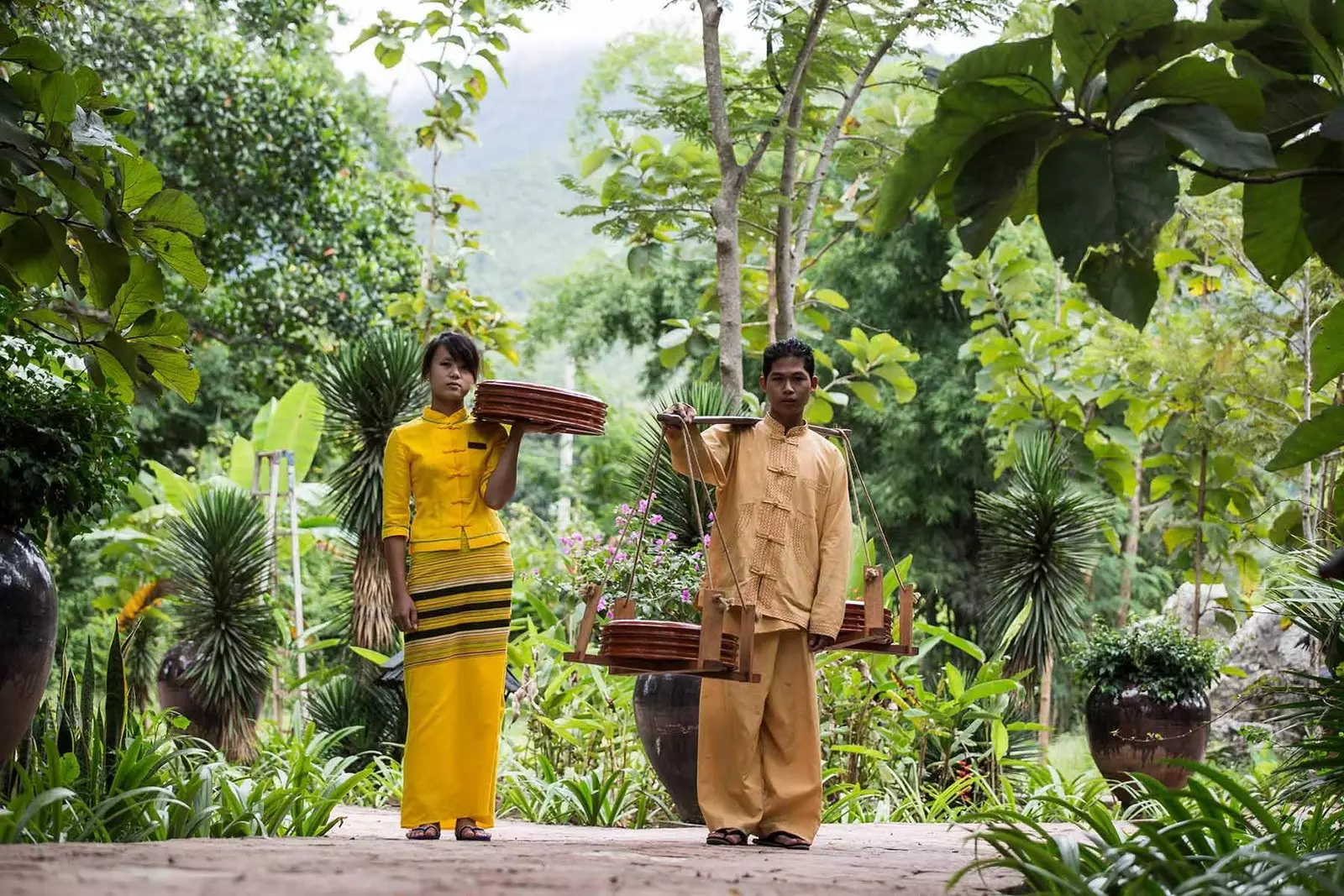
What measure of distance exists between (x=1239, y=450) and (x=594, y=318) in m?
9.47

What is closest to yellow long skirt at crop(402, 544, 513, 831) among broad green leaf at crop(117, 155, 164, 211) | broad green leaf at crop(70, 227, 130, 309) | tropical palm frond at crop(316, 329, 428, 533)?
broad green leaf at crop(70, 227, 130, 309)

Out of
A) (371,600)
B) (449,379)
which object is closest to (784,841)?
(449,379)

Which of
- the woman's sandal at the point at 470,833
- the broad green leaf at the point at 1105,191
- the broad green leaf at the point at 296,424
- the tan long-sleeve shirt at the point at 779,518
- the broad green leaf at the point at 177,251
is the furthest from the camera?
the broad green leaf at the point at 296,424

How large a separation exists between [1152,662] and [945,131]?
19.7 ft

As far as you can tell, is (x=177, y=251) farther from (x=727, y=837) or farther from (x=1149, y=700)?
(x=1149, y=700)

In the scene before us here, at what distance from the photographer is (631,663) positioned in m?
3.81

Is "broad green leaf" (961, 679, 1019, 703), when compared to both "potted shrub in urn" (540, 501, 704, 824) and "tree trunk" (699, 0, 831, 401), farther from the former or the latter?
"tree trunk" (699, 0, 831, 401)

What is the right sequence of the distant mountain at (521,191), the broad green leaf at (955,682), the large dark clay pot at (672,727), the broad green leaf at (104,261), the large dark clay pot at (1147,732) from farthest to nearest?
the distant mountain at (521,191), the large dark clay pot at (1147,732), the broad green leaf at (955,682), the large dark clay pot at (672,727), the broad green leaf at (104,261)

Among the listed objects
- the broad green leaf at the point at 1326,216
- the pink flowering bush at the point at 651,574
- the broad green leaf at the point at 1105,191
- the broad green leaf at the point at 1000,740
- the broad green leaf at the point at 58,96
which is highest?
the broad green leaf at the point at 58,96

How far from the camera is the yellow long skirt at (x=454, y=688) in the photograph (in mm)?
4160

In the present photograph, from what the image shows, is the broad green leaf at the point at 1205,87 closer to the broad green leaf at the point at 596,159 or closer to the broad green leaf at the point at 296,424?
the broad green leaf at the point at 596,159

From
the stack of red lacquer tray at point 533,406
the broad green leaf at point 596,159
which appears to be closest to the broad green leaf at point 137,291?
the stack of red lacquer tray at point 533,406

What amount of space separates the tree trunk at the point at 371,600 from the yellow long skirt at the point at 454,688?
3.46m

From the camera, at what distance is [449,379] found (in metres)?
4.29
